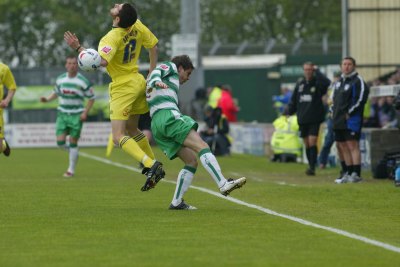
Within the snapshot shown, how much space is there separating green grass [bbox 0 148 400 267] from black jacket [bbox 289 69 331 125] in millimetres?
2115

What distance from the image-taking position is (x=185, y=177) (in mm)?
14234

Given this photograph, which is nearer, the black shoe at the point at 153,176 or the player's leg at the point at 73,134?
the black shoe at the point at 153,176

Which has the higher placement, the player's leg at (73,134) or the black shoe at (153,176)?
the player's leg at (73,134)

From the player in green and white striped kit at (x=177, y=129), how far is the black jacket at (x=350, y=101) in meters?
6.47

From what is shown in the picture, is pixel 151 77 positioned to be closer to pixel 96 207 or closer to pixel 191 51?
pixel 96 207

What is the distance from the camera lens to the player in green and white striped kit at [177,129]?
1406cm

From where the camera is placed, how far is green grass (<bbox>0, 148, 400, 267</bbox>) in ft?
33.0

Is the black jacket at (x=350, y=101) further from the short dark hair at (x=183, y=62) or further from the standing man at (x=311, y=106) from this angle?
the short dark hair at (x=183, y=62)

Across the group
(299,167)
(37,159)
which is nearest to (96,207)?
(299,167)

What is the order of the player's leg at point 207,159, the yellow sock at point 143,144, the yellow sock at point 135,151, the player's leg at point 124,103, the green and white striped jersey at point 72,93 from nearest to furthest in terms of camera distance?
the player's leg at point 207,159 < the yellow sock at point 135,151 < the player's leg at point 124,103 < the yellow sock at point 143,144 < the green and white striped jersey at point 72,93

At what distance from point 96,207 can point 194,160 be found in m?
1.37

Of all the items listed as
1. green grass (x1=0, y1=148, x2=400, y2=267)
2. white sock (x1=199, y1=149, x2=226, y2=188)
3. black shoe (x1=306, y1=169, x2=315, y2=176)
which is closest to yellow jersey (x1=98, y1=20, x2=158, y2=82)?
green grass (x1=0, y1=148, x2=400, y2=267)

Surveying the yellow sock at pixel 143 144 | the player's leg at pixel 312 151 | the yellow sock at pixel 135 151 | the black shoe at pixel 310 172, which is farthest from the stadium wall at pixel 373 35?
the yellow sock at pixel 135 151

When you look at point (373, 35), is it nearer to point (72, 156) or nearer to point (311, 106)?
point (311, 106)
